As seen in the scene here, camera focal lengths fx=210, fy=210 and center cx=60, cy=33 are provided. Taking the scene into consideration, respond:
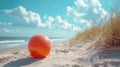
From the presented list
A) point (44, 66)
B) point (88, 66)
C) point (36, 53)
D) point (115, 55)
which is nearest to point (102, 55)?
point (115, 55)

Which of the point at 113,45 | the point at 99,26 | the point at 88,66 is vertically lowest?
the point at 88,66

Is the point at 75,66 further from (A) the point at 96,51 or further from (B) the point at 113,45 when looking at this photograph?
(B) the point at 113,45

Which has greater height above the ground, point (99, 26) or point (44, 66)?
point (99, 26)

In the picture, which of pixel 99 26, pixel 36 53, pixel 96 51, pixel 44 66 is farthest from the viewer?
pixel 99 26

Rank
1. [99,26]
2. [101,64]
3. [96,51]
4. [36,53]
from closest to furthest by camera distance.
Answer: [101,64] < [96,51] < [36,53] < [99,26]

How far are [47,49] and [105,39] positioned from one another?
149cm

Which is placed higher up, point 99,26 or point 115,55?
point 99,26

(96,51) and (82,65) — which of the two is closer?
(82,65)

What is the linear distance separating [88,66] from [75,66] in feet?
0.86

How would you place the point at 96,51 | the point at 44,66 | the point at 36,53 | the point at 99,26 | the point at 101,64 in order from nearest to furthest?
1. the point at 101,64
2. the point at 44,66
3. the point at 96,51
4. the point at 36,53
5. the point at 99,26

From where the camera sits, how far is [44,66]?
445cm

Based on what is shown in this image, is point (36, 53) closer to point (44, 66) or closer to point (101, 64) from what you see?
point (44, 66)

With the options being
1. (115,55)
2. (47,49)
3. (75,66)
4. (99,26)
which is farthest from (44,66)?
(99,26)

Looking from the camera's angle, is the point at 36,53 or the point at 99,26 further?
the point at 99,26
